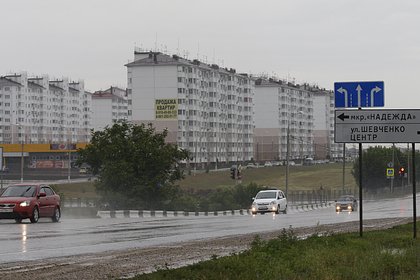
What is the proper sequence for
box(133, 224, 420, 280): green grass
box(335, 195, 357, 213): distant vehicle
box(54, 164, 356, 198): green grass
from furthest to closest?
box(54, 164, 356, 198): green grass
box(335, 195, 357, 213): distant vehicle
box(133, 224, 420, 280): green grass

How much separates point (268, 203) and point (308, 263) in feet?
127

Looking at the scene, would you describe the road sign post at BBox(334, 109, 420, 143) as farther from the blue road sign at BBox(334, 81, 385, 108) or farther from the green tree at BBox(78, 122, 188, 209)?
the green tree at BBox(78, 122, 188, 209)

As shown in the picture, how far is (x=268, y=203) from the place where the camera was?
5125 centimetres

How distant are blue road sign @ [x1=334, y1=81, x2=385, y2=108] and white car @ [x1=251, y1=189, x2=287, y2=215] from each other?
30.9 m

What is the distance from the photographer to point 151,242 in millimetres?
19469

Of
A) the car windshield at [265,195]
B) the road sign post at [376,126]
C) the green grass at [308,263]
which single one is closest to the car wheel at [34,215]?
the road sign post at [376,126]

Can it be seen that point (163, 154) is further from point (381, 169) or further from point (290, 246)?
point (381, 169)

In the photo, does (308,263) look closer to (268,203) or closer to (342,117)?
(342,117)

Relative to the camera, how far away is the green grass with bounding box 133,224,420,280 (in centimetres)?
1109

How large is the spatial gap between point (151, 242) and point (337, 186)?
4765 inches

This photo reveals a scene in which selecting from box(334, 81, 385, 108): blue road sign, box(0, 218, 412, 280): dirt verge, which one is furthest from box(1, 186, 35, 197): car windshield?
box(334, 81, 385, 108): blue road sign

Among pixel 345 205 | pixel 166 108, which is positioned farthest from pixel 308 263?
pixel 166 108

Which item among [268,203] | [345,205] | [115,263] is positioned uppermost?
[115,263]

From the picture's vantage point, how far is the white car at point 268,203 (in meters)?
50.9
